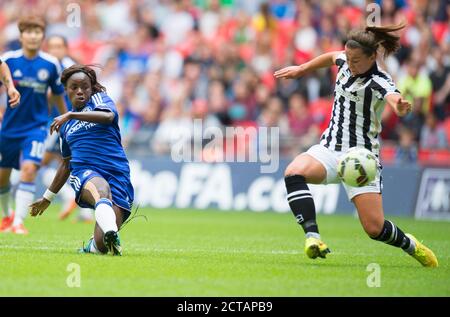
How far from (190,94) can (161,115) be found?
828 mm

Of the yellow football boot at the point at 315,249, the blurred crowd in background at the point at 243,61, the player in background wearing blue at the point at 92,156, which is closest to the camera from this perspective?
the yellow football boot at the point at 315,249

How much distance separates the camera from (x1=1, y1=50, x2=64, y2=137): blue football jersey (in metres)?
13.1

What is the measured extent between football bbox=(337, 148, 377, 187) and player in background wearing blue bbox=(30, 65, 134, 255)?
2264 mm

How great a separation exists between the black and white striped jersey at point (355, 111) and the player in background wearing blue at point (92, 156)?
6.95 ft

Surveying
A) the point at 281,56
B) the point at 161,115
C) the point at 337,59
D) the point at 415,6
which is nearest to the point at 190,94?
the point at 161,115

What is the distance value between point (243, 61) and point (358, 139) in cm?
1246

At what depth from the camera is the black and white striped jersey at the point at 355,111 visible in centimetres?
951

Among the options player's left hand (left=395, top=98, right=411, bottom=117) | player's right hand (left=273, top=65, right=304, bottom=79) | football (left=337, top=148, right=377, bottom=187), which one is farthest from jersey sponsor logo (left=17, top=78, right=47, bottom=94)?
player's left hand (left=395, top=98, right=411, bottom=117)

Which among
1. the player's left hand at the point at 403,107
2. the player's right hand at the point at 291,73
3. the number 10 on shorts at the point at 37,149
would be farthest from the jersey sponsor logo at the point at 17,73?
the player's left hand at the point at 403,107

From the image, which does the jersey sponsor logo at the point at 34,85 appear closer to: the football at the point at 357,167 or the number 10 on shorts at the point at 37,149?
the number 10 on shorts at the point at 37,149

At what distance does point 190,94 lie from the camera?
21.9 meters

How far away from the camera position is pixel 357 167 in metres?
9.11

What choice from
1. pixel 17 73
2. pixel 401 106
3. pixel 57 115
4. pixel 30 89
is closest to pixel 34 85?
pixel 30 89
